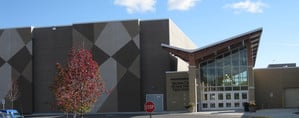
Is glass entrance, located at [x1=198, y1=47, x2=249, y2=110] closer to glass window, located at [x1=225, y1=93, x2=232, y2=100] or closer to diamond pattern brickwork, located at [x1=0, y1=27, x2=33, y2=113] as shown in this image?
glass window, located at [x1=225, y1=93, x2=232, y2=100]

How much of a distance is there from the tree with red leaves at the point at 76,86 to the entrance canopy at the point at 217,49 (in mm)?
32595

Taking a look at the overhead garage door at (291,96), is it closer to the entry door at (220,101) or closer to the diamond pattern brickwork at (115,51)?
the entry door at (220,101)

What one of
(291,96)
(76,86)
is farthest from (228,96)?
(76,86)

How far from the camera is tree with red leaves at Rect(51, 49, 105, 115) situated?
22016mm

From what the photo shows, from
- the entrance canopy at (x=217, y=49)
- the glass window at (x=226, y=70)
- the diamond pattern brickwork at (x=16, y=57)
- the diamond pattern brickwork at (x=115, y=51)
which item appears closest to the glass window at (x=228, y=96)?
the glass window at (x=226, y=70)

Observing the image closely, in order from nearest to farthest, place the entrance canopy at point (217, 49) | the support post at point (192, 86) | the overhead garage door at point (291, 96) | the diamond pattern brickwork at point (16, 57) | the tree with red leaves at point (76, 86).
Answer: the tree with red leaves at point (76, 86), the entrance canopy at point (217, 49), the support post at point (192, 86), the overhead garage door at point (291, 96), the diamond pattern brickwork at point (16, 57)

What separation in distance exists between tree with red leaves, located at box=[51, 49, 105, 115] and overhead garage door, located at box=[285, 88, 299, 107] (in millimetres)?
38904

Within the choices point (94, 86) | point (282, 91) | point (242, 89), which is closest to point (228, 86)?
point (242, 89)

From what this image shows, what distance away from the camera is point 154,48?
61.0 metres

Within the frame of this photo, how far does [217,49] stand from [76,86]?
1338 inches

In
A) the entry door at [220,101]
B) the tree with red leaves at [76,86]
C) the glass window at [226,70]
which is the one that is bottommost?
the entry door at [220,101]

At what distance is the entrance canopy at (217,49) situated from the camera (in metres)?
53.7

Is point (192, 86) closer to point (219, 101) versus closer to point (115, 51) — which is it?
point (219, 101)

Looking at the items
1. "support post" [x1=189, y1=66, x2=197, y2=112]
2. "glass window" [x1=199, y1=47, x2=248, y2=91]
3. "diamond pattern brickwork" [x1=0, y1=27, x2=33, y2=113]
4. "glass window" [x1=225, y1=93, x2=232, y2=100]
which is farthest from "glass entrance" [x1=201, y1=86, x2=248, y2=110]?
"diamond pattern brickwork" [x1=0, y1=27, x2=33, y2=113]
